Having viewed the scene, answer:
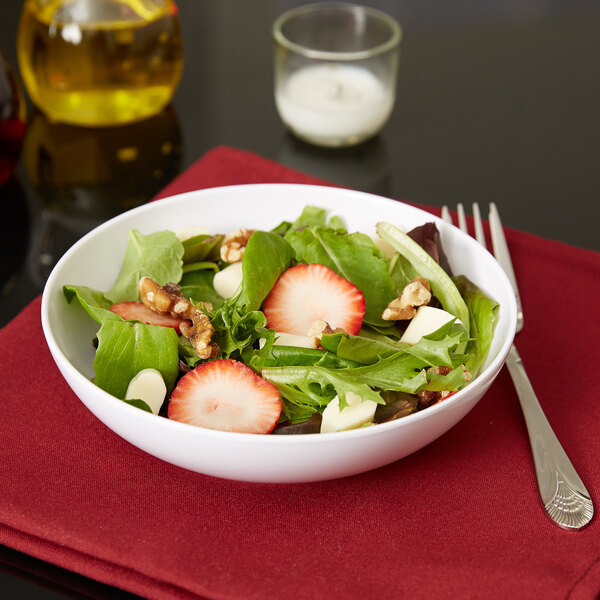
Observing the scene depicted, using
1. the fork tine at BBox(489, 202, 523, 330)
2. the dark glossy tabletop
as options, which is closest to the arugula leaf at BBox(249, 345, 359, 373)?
the fork tine at BBox(489, 202, 523, 330)

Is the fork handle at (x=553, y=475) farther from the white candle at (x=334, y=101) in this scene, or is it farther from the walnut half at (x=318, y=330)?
the white candle at (x=334, y=101)

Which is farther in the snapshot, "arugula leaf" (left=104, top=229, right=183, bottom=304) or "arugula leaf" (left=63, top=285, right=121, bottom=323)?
"arugula leaf" (left=104, top=229, right=183, bottom=304)

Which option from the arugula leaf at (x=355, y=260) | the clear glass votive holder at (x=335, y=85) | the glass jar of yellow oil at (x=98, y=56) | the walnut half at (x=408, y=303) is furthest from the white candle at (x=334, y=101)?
the walnut half at (x=408, y=303)

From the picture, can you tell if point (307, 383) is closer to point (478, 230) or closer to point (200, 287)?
point (200, 287)

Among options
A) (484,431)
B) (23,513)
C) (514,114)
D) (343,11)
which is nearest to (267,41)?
(343,11)

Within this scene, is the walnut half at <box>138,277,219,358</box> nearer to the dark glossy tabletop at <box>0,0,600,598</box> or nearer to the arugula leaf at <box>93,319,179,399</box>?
the arugula leaf at <box>93,319,179,399</box>

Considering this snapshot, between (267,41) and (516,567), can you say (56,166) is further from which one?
(516,567)
